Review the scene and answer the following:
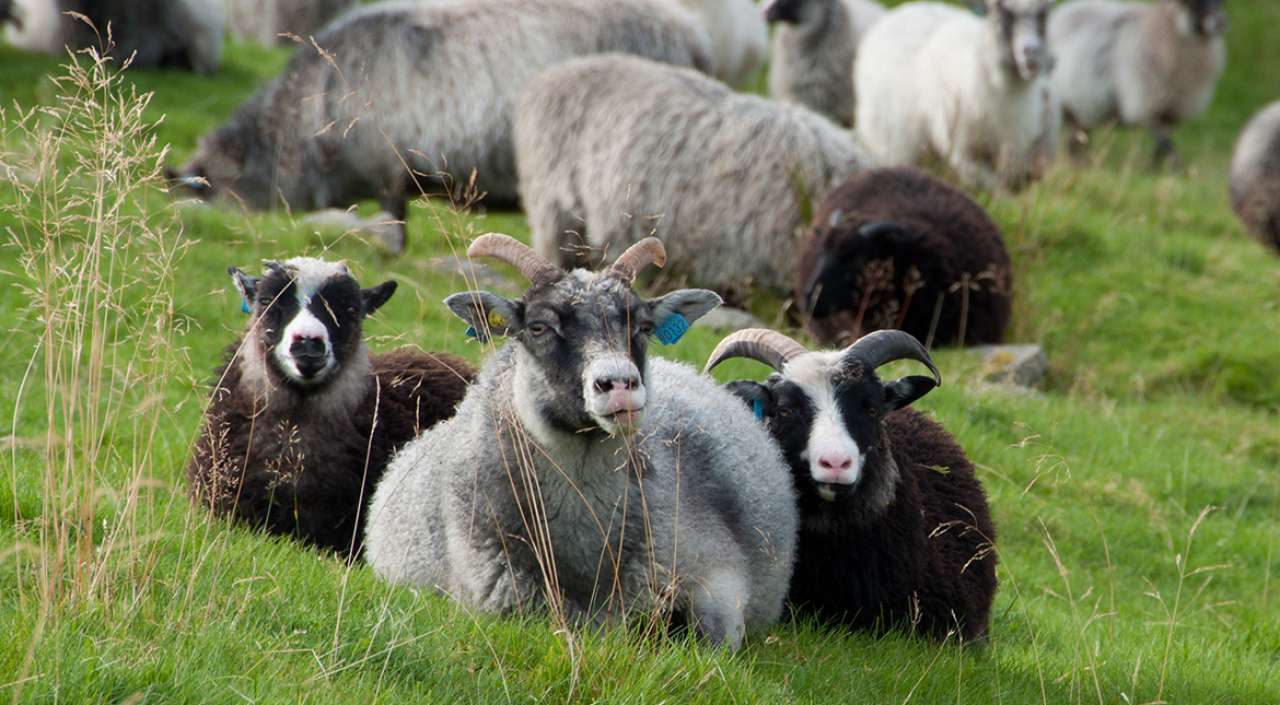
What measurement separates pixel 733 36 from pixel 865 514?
1445 centimetres

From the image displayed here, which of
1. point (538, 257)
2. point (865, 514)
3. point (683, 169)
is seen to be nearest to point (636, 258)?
point (538, 257)

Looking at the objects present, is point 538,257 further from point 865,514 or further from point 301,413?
point 865,514

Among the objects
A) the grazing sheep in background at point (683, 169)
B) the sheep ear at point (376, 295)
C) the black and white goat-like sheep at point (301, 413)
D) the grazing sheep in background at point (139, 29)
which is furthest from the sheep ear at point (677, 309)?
the grazing sheep in background at point (139, 29)

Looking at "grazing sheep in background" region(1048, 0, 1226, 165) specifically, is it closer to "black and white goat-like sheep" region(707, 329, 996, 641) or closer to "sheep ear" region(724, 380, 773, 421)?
"black and white goat-like sheep" region(707, 329, 996, 641)

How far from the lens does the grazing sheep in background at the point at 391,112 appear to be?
562 inches

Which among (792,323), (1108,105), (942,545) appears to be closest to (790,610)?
(942,545)

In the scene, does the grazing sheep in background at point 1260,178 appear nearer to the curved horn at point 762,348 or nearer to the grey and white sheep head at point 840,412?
the curved horn at point 762,348

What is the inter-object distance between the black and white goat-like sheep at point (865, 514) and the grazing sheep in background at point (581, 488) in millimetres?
480

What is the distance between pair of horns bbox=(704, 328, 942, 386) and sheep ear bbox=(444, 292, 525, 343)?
1.56 m

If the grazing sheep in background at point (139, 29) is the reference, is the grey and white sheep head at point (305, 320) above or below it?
above

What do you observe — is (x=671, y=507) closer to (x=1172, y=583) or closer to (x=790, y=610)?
(x=790, y=610)

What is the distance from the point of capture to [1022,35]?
1523 centimetres

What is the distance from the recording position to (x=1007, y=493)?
898 cm

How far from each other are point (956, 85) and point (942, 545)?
9.75 metres
